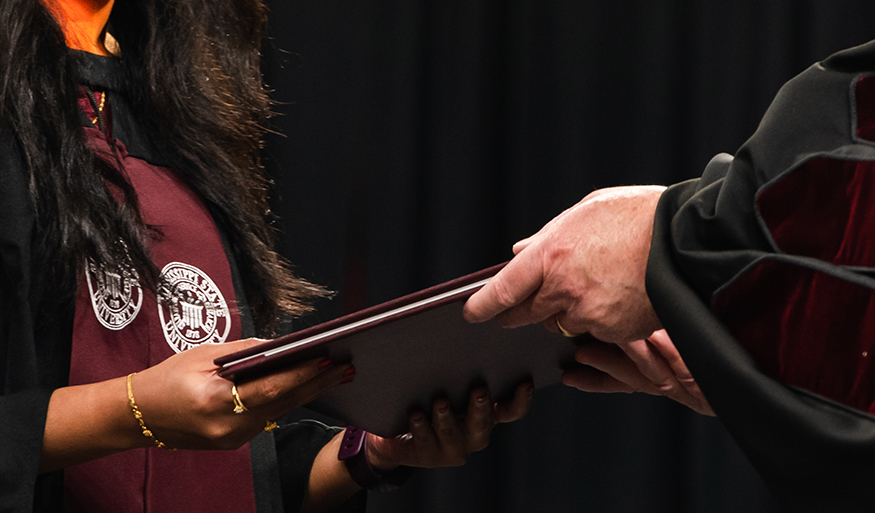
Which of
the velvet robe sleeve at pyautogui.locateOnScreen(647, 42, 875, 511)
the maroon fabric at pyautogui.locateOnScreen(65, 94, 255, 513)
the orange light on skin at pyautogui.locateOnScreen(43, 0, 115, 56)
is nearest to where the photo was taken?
the velvet robe sleeve at pyautogui.locateOnScreen(647, 42, 875, 511)

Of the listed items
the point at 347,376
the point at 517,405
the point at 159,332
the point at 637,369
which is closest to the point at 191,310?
the point at 159,332

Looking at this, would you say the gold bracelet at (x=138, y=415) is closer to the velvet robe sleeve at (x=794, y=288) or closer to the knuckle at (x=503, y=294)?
the knuckle at (x=503, y=294)

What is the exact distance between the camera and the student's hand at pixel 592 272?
0.50 m

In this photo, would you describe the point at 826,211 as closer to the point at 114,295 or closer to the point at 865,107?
the point at 865,107

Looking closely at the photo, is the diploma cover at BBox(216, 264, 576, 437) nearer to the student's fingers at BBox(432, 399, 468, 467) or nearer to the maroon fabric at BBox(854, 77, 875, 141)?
the student's fingers at BBox(432, 399, 468, 467)

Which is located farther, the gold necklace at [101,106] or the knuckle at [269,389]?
the gold necklace at [101,106]

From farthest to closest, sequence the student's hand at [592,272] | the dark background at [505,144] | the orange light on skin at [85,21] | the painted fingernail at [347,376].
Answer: the dark background at [505,144] → the orange light on skin at [85,21] → the painted fingernail at [347,376] → the student's hand at [592,272]

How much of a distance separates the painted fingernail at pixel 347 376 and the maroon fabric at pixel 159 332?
0.56ft

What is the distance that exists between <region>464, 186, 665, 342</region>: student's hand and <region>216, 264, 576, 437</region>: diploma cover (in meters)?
0.03

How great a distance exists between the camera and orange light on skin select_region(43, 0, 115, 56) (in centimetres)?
85

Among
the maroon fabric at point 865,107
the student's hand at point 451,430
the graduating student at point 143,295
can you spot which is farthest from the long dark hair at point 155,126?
the maroon fabric at point 865,107

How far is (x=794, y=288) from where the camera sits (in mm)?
423

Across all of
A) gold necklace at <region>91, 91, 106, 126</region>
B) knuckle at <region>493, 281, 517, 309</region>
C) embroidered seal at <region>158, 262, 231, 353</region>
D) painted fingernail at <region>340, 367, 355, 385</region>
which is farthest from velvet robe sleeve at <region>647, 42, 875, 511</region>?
gold necklace at <region>91, 91, 106, 126</region>

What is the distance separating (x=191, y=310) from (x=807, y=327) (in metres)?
0.63
